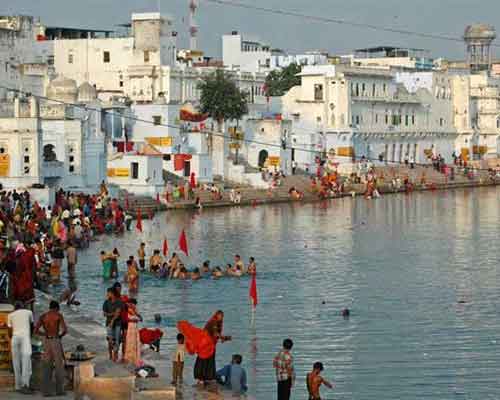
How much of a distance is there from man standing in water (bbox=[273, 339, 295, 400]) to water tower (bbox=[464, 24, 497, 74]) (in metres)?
92.7

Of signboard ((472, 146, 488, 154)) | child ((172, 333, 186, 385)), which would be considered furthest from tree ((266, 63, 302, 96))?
child ((172, 333, 186, 385))

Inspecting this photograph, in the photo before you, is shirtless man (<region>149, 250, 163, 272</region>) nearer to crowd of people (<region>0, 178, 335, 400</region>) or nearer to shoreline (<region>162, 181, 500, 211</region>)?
crowd of people (<region>0, 178, 335, 400</region>)

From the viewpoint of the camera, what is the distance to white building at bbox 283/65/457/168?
2815 inches

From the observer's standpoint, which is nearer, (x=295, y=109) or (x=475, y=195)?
(x=475, y=195)

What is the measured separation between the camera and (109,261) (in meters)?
28.6

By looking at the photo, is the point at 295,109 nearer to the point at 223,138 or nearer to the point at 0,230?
the point at 223,138

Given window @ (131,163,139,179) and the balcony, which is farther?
window @ (131,163,139,179)

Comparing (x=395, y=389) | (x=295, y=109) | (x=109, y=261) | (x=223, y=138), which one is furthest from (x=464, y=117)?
(x=395, y=389)

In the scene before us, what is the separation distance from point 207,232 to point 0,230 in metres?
15.0

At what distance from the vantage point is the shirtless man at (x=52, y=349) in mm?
13930

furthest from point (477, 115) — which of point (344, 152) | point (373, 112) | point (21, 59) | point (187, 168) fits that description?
point (187, 168)

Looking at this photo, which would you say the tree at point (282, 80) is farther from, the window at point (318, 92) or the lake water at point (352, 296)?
the lake water at point (352, 296)

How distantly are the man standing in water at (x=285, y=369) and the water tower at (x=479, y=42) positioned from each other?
304ft

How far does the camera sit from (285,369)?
603 inches
